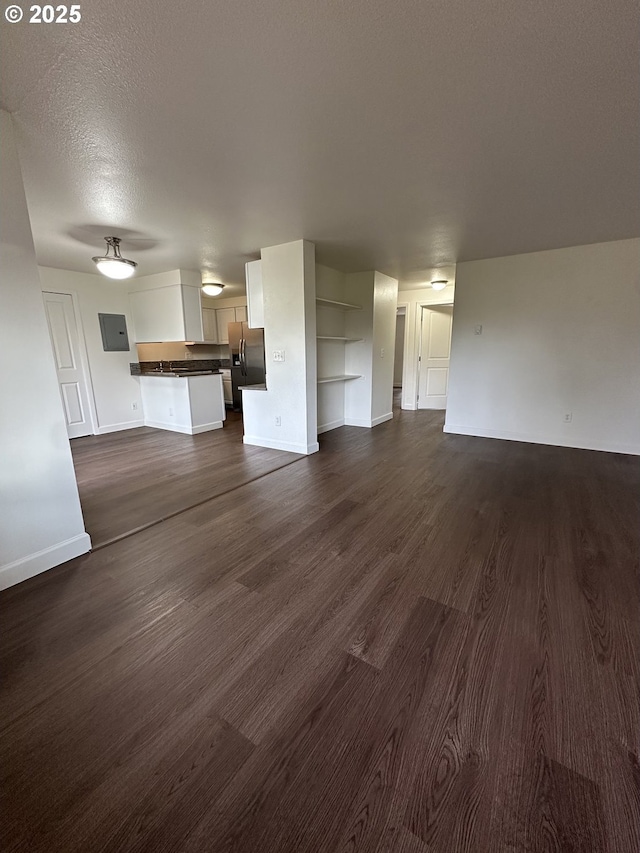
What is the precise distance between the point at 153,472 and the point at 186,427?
179 centimetres

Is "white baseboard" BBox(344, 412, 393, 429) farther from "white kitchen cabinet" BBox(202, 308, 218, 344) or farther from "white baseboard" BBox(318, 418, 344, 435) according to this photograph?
"white kitchen cabinet" BBox(202, 308, 218, 344)

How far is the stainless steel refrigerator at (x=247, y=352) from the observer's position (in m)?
6.57

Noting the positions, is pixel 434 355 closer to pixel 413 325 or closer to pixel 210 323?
pixel 413 325

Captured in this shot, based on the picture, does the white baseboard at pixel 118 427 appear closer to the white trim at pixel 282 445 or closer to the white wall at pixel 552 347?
the white trim at pixel 282 445

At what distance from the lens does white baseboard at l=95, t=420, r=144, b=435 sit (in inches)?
221

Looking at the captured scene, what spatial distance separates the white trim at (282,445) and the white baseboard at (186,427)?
3.45 ft

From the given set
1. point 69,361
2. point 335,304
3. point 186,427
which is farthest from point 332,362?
point 69,361

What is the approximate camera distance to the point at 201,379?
5.45 meters

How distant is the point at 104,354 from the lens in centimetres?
552

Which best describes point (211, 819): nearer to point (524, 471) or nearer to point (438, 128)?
point (438, 128)

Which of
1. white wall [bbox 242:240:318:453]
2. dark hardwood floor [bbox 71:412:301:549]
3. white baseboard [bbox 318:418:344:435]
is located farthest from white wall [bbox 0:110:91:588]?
white baseboard [bbox 318:418:344:435]

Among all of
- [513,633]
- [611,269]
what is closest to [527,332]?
[611,269]

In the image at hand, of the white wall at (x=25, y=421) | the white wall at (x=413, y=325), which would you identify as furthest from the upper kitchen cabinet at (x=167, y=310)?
the white wall at (x=413, y=325)

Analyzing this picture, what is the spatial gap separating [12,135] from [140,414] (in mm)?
4781
